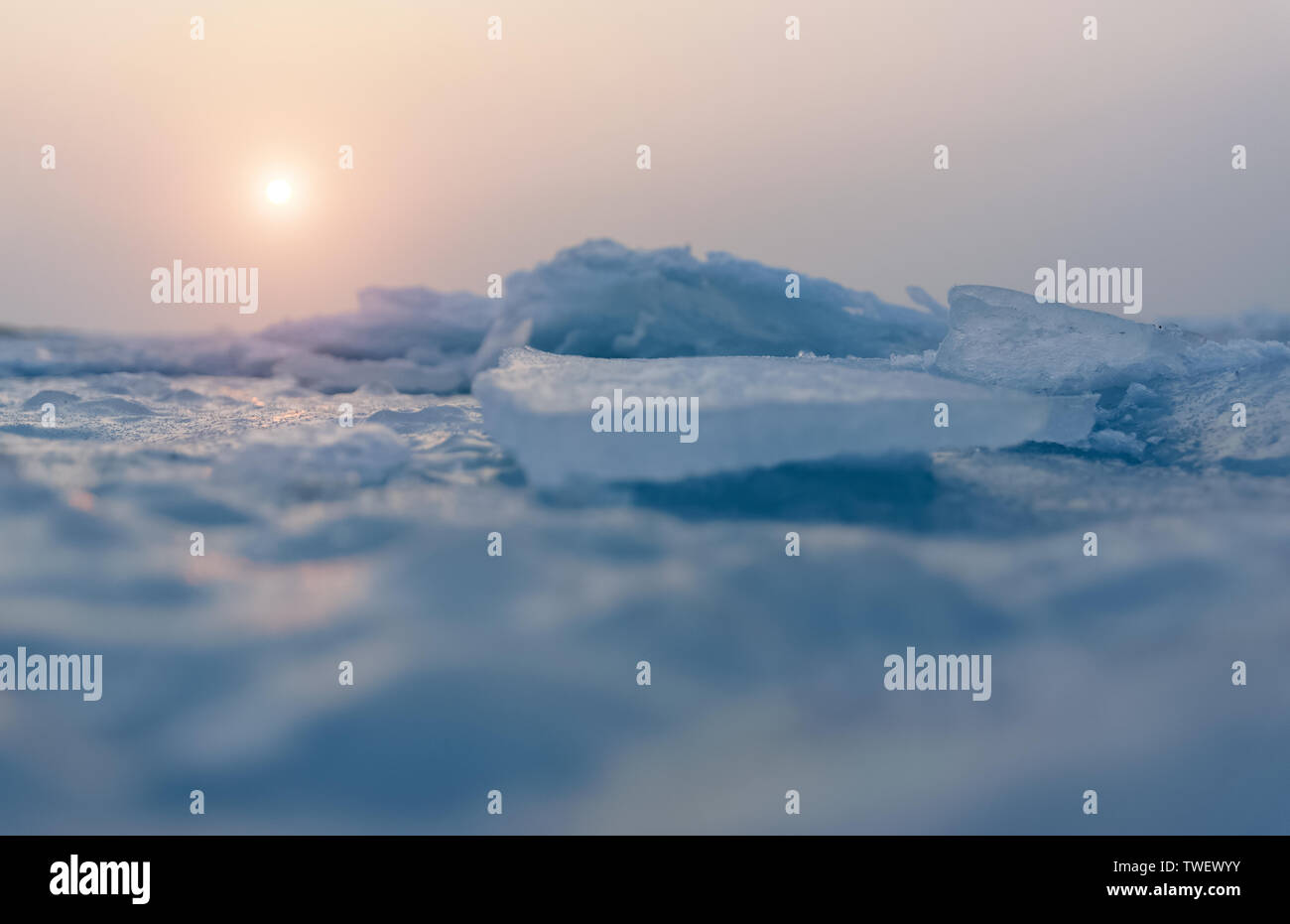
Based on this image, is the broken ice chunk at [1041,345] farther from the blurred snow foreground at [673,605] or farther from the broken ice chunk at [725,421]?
the broken ice chunk at [725,421]

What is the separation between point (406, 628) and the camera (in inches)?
167

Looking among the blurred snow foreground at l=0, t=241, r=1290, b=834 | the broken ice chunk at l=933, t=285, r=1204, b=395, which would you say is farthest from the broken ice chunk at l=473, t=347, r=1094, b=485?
the broken ice chunk at l=933, t=285, r=1204, b=395

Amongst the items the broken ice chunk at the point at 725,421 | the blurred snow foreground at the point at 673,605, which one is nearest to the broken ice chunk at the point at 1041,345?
the blurred snow foreground at the point at 673,605

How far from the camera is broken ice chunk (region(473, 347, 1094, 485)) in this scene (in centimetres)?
515

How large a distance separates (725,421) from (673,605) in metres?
1.37

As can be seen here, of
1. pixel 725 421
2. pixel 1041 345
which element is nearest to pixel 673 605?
pixel 725 421

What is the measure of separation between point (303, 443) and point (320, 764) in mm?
2994

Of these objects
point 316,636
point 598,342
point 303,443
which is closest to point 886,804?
point 316,636

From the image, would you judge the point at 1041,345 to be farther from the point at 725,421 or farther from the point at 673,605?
the point at 673,605

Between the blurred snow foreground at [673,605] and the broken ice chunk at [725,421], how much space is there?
0.09 ft

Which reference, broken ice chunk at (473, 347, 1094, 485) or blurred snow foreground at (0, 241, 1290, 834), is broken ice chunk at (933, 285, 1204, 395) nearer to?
blurred snow foreground at (0, 241, 1290, 834)

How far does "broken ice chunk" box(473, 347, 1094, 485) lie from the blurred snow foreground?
0.03m

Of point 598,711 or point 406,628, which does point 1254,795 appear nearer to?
point 598,711

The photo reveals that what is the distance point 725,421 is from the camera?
5.14m
